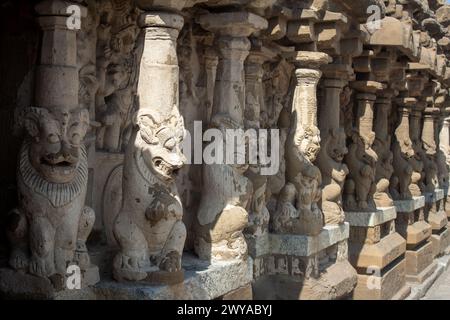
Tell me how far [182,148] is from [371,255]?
21.1 ft

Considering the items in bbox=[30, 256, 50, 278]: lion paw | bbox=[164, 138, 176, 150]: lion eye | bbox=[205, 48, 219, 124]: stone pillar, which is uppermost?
bbox=[205, 48, 219, 124]: stone pillar

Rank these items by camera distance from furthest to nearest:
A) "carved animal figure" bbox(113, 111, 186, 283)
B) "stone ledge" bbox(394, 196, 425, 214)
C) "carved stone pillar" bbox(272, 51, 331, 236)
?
"stone ledge" bbox(394, 196, 425, 214) < "carved stone pillar" bbox(272, 51, 331, 236) < "carved animal figure" bbox(113, 111, 186, 283)

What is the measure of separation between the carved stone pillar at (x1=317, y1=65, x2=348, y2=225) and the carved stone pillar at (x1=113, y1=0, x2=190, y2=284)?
14.0 ft

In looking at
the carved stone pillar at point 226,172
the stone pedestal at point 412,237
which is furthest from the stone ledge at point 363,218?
the carved stone pillar at point 226,172

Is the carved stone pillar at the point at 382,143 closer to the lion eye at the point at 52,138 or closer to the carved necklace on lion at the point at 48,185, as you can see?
the carved necklace on lion at the point at 48,185

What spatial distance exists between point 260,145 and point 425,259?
895 cm

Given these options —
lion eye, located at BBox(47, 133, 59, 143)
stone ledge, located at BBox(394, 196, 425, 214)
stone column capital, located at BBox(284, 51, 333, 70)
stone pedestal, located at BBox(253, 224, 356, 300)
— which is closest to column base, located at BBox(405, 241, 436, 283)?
stone ledge, located at BBox(394, 196, 425, 214)

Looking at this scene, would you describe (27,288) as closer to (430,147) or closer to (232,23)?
(232,23)

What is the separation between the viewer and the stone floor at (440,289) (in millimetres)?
12961

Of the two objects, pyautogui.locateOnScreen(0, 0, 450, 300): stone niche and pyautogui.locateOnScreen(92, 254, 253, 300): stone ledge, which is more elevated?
pyautogui.locateOnScreen(0, 0, 450, 300): stone niche

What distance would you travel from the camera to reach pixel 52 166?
4652 mm

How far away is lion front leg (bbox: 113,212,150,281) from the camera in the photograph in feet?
17.3

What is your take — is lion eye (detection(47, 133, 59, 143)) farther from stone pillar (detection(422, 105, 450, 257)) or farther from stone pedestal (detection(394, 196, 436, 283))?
stone pillar (detection(422, 105, 450, 257))

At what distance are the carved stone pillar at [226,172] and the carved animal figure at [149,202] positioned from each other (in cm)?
109
